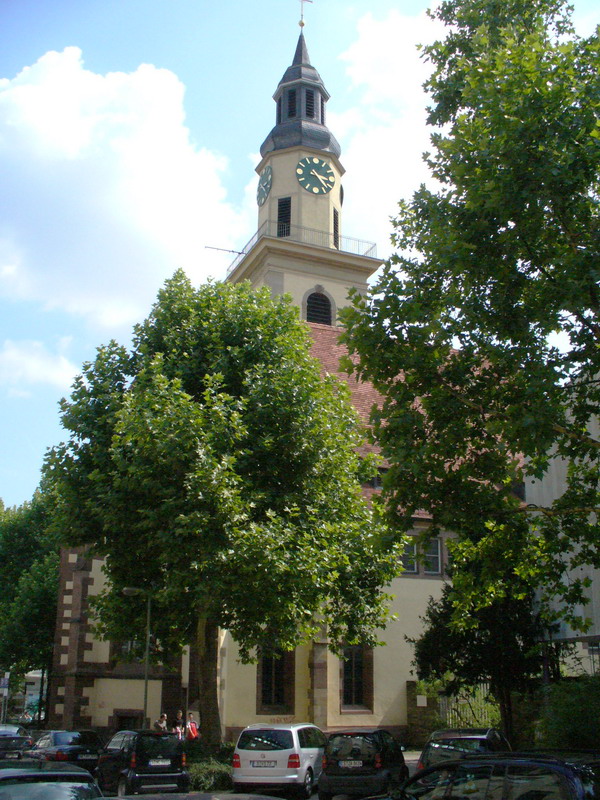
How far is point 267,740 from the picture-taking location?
65.1ft

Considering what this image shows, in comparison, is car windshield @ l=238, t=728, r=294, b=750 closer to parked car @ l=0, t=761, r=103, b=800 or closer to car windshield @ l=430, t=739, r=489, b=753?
car windshield @ l=430, t=739, r=489, b=753

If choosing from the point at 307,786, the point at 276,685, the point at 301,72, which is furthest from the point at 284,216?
the point at 307,786

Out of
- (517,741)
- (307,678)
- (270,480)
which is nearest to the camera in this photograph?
(270,480)

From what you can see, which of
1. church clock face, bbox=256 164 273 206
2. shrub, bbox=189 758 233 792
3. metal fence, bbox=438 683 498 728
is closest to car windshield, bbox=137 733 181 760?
shrub, bbox=189 758 233 792

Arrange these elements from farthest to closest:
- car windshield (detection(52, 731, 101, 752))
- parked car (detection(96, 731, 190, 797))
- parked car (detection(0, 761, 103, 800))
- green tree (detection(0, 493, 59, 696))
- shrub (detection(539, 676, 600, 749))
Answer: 1. green tree (detection(0, 493, 59, 696))
2. car windshield (detection(52, 731, 101, 752))
3. parked car (detection(96, 731, 190, 797))
4. shrub (detection(539, 676, 600, 749))
5. parked car (detection(0, 761, 103, 800))

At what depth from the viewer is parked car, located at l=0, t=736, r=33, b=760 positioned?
2658cm

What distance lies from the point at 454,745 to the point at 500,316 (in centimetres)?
843

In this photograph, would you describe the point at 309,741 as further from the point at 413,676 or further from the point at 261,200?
the point at 261,200

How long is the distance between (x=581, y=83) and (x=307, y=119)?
A: 4060 centimetres

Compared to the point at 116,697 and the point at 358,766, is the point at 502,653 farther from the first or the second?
the point at 116,697

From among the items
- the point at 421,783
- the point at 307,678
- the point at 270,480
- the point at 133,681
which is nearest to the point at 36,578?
the point at 133,681

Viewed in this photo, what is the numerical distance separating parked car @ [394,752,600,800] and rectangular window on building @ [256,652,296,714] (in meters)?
19.8

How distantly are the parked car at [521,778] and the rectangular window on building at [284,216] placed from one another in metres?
41.1

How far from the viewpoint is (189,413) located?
67.2ft
